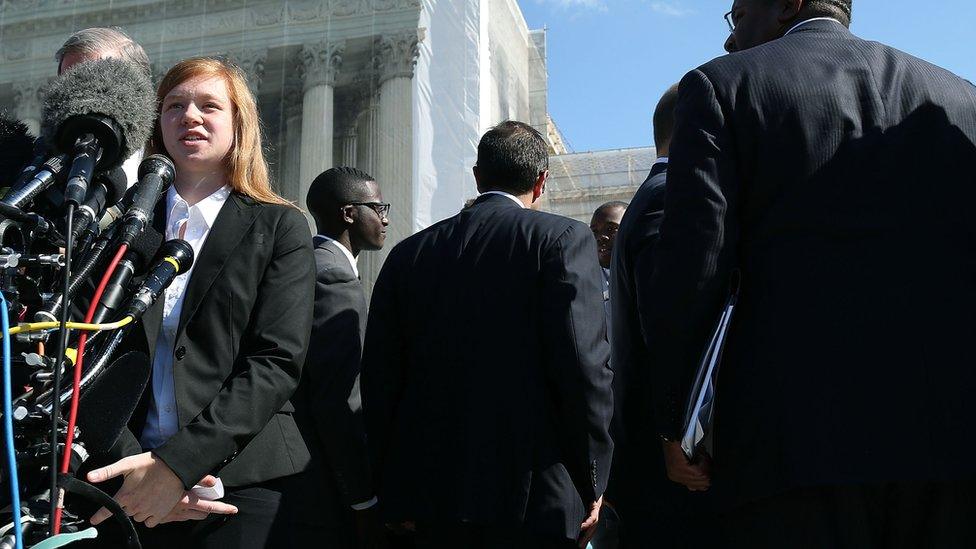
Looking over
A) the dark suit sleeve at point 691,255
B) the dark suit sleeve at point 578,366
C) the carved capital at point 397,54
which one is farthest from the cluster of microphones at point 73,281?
the carved capital at point 397,54

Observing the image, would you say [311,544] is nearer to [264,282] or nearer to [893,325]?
[264,282]

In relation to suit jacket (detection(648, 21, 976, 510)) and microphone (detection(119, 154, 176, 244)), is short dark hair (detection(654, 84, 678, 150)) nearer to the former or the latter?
suit jacket (detection(648, 21, 976, 510))

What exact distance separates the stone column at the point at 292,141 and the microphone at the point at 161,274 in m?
11.1

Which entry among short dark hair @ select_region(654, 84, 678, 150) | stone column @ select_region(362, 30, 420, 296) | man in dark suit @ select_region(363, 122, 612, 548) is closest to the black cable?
man in dark suit @ select_region(363, 122, 612, 548)

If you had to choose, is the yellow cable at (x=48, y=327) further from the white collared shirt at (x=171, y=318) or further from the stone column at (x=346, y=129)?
the stone column at (x=346, y=129)

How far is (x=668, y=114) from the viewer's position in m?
3.31

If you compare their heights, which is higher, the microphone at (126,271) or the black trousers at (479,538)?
the microphone at (126,271)

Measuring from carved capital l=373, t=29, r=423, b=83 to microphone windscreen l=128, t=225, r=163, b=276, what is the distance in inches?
434

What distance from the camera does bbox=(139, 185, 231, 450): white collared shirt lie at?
2.09 meters

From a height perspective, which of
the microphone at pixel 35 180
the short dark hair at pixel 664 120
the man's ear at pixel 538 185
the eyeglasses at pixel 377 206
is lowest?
the microphone at pixel 35 180

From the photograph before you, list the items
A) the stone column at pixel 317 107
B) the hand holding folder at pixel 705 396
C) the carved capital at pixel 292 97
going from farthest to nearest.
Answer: the carved capital at pixel 292 97, the stone column at pixel 317 107, the hand holding folder at pixel 705 396

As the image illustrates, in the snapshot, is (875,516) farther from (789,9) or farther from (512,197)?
(512,197)

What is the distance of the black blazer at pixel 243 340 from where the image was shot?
1989 mm

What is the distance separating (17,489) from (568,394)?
147 cm
